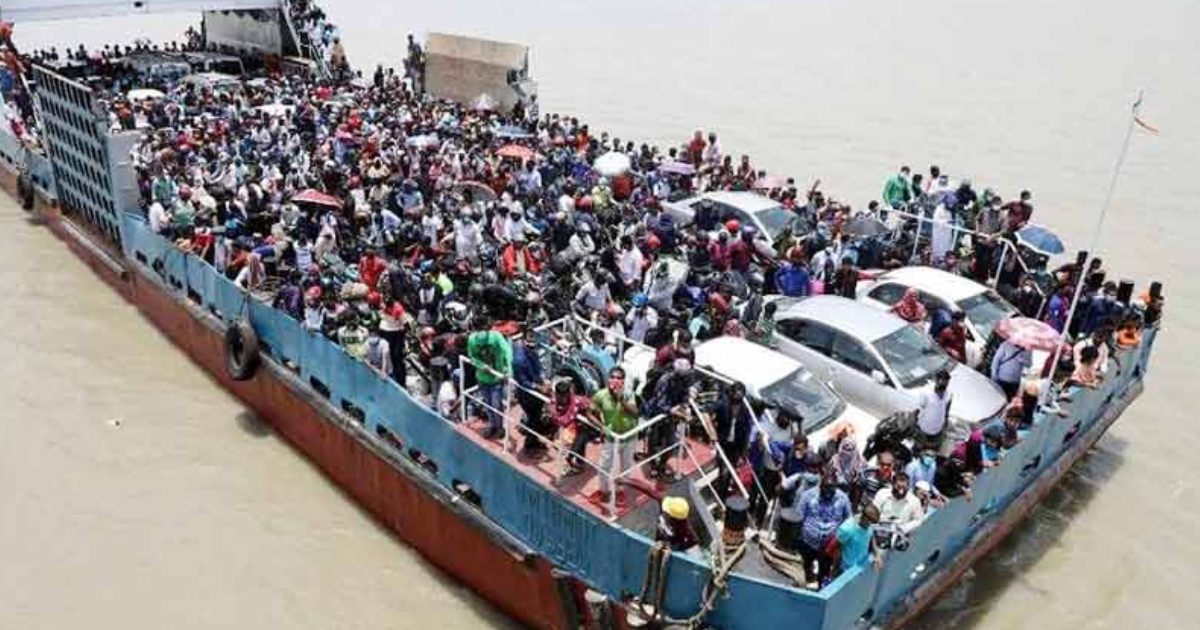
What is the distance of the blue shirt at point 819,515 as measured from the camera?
7.37 meters

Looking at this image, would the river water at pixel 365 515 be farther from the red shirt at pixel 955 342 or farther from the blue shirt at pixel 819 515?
the blue shirt at pixel 819 515

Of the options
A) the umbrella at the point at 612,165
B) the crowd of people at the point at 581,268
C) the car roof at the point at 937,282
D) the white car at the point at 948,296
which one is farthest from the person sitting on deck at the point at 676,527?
the umbrella at the point at 612,165

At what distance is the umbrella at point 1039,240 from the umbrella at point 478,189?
7876mm

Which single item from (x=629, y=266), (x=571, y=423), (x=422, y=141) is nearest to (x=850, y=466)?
(x=571, y=423)

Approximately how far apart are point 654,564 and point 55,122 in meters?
14.3

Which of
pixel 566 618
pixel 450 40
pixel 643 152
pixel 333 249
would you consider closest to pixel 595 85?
pixel 450 40

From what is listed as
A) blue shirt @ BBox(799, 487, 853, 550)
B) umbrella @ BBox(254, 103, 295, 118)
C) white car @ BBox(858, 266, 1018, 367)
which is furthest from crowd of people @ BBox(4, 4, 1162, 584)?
white car @ BBox(858, 266, 1018, 367)

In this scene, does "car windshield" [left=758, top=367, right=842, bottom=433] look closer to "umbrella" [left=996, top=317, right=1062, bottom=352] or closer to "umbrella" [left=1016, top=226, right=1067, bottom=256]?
"umbrella" [left=996, top=317, right=1062, bottom=352]

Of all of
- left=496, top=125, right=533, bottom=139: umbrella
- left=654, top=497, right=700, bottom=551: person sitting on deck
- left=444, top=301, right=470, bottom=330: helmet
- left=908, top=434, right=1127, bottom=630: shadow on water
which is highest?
left=496, top=125, right=533, bottom=139: umbrella

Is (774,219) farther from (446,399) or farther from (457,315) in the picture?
(446,399)

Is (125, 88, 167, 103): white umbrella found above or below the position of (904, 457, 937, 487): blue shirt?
above

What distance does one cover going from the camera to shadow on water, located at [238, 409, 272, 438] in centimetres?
1295

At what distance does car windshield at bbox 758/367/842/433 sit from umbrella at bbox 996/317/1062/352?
205 centimetres

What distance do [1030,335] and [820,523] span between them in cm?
403
